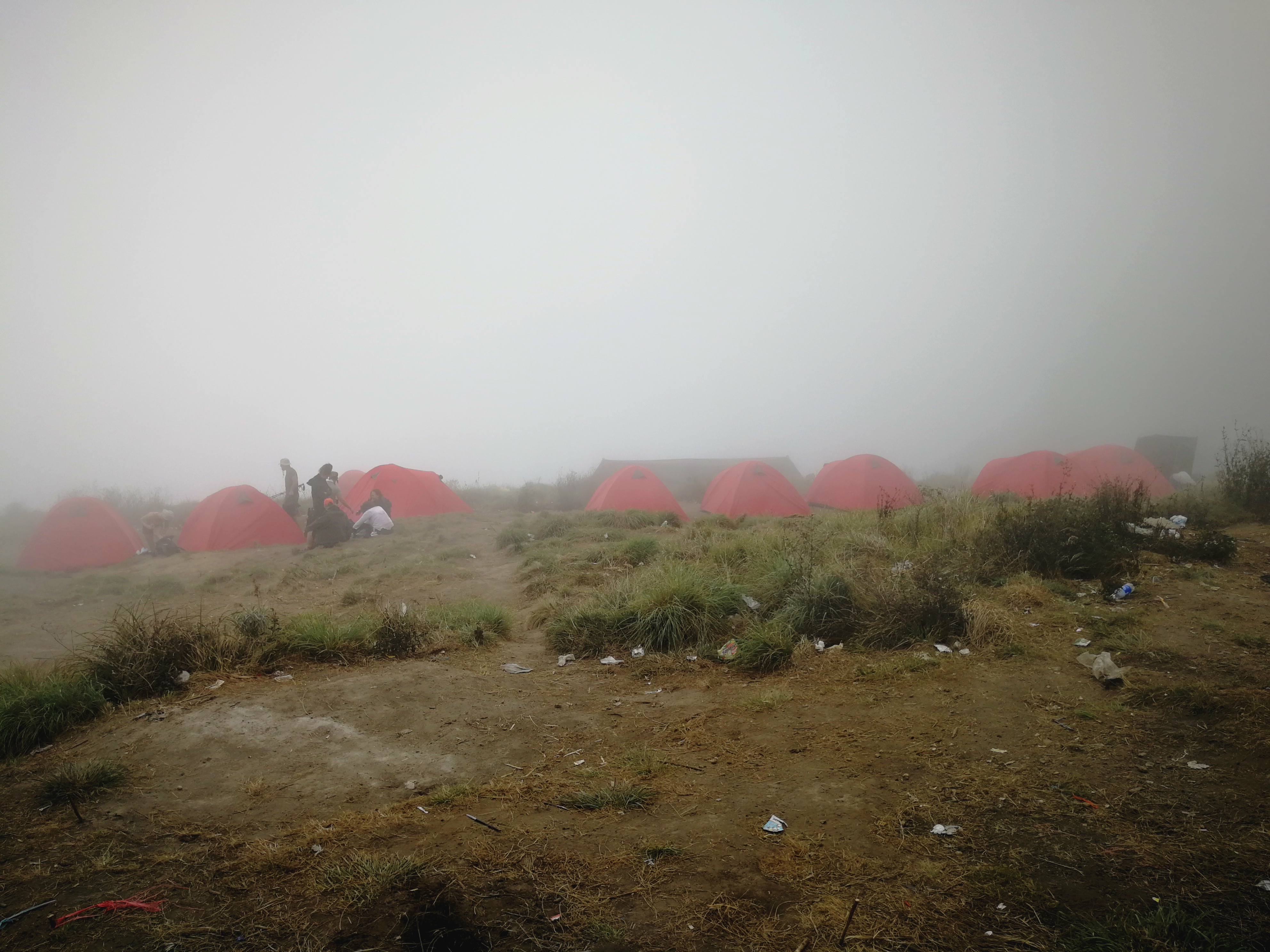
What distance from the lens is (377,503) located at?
15078mm

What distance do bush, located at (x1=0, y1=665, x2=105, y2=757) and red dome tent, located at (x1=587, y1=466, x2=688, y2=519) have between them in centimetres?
1189

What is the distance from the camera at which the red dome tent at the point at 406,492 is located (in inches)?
651

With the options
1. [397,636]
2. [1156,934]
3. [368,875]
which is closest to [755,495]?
[397,636]

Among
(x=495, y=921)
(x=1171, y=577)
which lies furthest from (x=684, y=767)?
(x=1171, y=577)

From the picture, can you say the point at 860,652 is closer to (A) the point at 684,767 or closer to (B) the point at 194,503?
(A) the point at 684,767

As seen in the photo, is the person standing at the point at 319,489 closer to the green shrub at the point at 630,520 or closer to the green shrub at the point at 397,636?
the green shrub at the point at 630,520

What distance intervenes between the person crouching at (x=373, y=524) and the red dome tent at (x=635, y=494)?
5373 mm

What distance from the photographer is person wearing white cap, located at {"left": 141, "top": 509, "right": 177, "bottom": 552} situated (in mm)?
12906

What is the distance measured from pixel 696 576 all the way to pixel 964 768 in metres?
3.76

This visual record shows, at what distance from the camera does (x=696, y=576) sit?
673 centimetres

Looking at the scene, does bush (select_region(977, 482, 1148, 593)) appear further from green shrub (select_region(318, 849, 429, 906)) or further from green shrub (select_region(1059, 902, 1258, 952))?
green shrub (select_region(318, 849, 429, 906))

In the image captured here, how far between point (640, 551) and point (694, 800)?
650cm

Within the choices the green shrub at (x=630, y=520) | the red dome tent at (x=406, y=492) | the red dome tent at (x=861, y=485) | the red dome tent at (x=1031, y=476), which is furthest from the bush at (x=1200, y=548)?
the red dome tent at (x=406, y=492)

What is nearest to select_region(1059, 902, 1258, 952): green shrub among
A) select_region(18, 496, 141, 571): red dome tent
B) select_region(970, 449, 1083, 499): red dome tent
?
select_region(970, 449, 1083, 499): red dome tent
